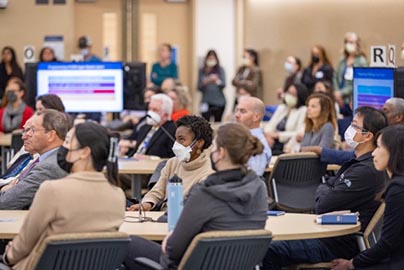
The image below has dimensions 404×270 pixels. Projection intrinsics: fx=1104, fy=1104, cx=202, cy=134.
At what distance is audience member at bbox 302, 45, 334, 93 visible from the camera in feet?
48.3

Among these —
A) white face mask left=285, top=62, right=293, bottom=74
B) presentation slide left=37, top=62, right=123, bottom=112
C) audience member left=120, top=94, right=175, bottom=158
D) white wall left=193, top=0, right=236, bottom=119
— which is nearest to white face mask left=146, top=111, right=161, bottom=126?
audience member left=120, top=94, right=175, bottom=158

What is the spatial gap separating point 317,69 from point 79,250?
405 inches

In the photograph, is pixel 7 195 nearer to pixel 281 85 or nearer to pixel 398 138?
pixel 398 138

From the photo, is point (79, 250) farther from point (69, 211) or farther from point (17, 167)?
point (17, 167)

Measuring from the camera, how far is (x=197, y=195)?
502 cm

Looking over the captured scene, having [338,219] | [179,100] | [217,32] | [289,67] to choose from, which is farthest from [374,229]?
[217,32]

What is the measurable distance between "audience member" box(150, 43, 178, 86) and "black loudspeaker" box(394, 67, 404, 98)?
9.53 meters

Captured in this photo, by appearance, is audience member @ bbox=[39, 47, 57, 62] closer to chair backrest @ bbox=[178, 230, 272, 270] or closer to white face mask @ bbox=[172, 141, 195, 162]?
white face mask @ bbox=[172, 141, 195, 162]

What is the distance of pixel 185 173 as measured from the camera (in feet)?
21.8

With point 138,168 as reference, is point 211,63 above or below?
above

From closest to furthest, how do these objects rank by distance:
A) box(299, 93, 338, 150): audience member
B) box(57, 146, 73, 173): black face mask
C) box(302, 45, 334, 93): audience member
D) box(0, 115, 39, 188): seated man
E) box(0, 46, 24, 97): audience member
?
1. box(57, 146, 73, 173): black face mask
2. box(0, 115, 39, 188): seated man
3. box(299, 93, 338, 150): audience member
4. box(302, 45, 334, 93): audience member
5. box(0, 46, 24, 97): audience member

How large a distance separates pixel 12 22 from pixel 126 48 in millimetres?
3804

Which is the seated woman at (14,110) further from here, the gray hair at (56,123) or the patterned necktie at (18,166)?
the gray hair at (56,123)

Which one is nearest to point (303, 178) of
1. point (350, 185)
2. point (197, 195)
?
point (350, 185)
